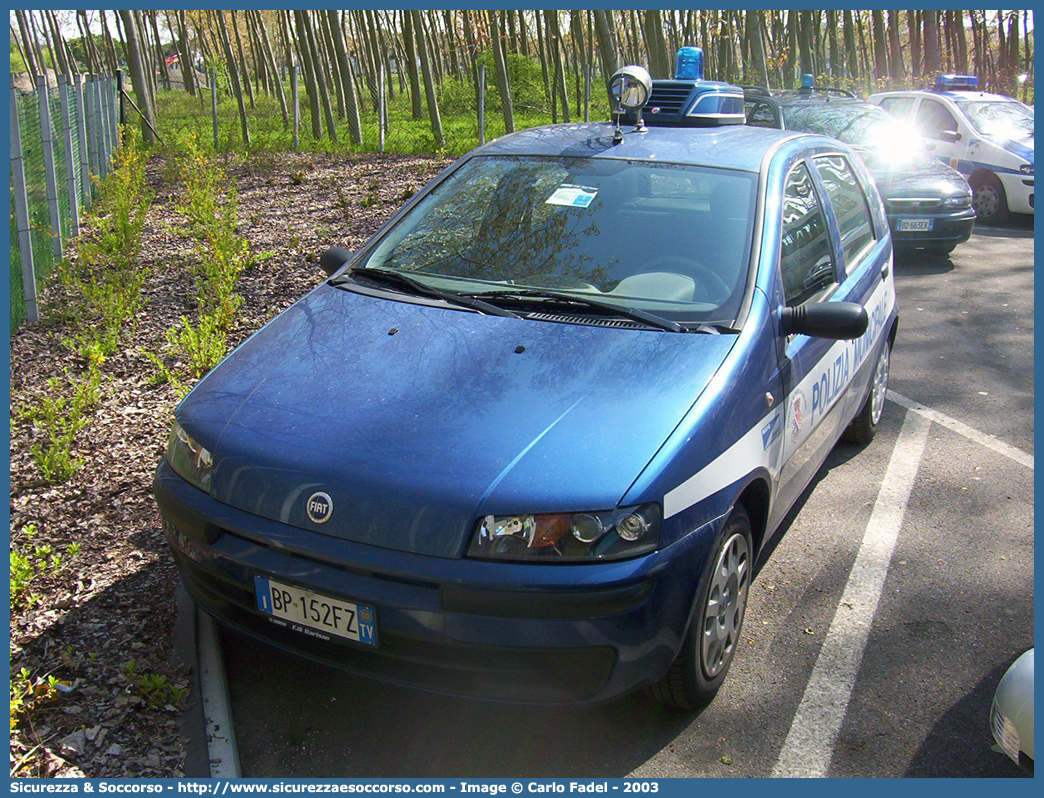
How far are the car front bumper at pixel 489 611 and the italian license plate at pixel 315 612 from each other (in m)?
0.03

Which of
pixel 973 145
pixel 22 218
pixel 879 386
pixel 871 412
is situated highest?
pixel 22 218

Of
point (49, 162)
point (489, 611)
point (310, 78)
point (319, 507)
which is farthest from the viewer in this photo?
point (310, 78)

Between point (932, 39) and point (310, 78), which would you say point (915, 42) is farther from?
point (310, 78)

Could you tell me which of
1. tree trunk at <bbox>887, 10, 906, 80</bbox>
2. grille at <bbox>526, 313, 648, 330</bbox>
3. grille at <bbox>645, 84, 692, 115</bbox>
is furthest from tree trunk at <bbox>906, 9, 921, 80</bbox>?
grille at <bbox>526, 313, 648, 330</bbox>

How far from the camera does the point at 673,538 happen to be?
8.57 ft

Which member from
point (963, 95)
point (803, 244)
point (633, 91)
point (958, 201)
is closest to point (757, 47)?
point (963, 95)

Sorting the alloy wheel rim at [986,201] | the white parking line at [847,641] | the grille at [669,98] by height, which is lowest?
the alloy wheel rim at [986,201]

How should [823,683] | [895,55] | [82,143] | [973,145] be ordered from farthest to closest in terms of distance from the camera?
[895,55], [973,145], [82,143], [823,683]

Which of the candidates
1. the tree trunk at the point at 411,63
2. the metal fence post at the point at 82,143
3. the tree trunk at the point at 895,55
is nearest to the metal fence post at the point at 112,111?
the metal fence post at the point at 82,143

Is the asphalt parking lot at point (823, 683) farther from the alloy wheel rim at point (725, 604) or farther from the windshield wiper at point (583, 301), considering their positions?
the windshield wiper at point (583, 301)

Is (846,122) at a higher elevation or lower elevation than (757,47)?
lower

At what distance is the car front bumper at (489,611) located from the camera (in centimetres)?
247

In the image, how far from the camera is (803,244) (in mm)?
3863

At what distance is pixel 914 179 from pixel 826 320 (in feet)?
25.1
